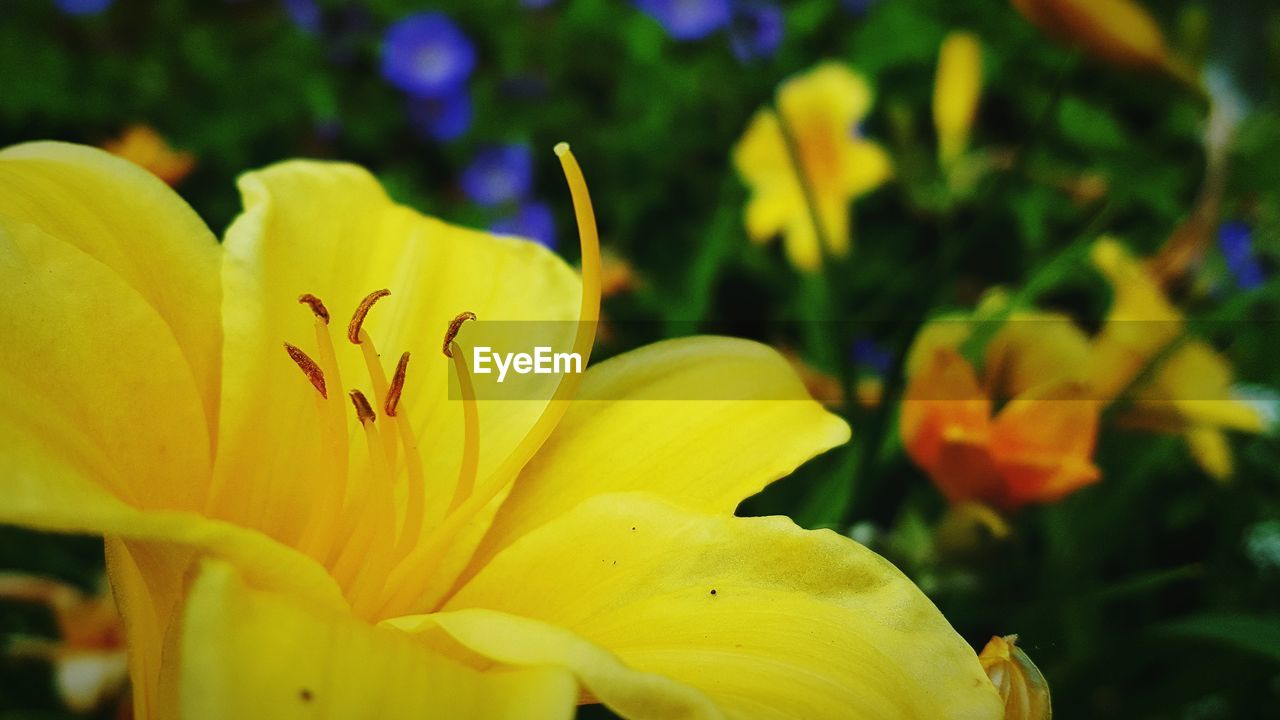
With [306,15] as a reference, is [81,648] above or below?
below

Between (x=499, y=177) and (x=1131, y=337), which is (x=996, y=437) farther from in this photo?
(x=499, y=177)

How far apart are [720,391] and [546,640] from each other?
0.69 feet

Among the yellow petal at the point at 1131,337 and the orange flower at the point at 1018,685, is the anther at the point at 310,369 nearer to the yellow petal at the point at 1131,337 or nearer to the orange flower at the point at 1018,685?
the orange flower at the point at 1018,685

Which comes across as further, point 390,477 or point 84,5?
point 84,5

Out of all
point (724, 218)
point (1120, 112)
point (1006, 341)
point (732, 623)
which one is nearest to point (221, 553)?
point (732, 623)

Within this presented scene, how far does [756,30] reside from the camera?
5.35ft

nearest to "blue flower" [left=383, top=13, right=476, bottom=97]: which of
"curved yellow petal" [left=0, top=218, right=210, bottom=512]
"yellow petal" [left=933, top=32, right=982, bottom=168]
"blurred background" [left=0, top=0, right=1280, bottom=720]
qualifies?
"blurred background" [left=0, top=0, right=1280, bottom=720]

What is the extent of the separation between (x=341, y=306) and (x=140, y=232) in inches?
4.0

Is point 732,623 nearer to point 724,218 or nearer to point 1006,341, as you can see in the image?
point 1006,341

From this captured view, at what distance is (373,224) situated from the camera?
55 cm

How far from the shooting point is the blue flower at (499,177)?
5.06ft

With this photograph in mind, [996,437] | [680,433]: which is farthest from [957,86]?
[680,433]

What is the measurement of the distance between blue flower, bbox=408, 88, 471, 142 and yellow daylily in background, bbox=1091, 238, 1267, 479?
1.16 m

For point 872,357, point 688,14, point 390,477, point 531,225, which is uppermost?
point 390,477
